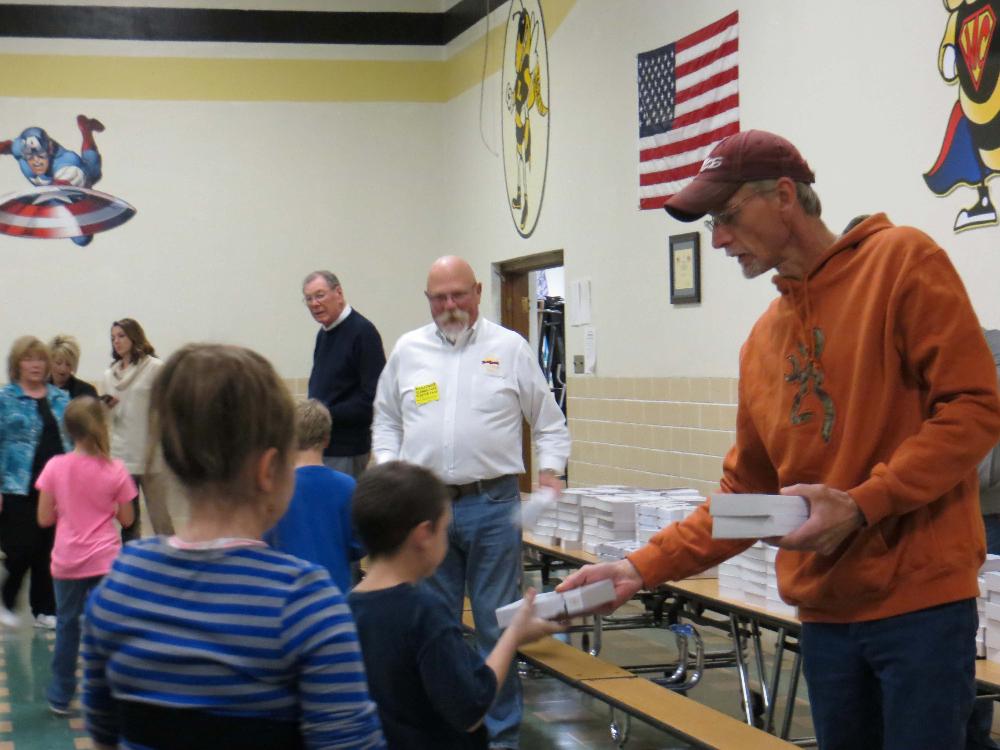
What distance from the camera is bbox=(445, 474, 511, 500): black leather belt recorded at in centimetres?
525

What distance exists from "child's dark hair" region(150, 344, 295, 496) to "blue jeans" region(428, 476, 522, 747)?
351 cm

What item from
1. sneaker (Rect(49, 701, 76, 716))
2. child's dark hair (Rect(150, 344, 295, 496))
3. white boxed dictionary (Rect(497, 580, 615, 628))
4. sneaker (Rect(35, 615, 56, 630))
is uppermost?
child's dark hair (Rect(150, 344, 295, 496))

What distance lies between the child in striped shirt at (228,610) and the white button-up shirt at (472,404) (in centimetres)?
352

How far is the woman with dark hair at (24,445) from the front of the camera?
25.2ft

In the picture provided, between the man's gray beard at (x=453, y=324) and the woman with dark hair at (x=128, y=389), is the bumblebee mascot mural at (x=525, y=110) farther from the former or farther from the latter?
the man's gray beard at (x=453, y=324)

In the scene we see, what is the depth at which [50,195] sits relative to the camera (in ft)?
42.3

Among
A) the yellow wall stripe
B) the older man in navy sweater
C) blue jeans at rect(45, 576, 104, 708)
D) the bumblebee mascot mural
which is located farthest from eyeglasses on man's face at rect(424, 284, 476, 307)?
the yellow wall stripe

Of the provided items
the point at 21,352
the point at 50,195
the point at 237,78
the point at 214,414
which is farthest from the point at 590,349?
the point at 214,414

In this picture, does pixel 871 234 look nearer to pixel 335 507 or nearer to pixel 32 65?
pixel 335 507

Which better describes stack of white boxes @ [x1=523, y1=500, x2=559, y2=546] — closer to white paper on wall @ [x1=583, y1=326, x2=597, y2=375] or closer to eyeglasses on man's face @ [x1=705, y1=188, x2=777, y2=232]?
white paper on wall @ [x1=583, y1=326, x2=597, y2=375]

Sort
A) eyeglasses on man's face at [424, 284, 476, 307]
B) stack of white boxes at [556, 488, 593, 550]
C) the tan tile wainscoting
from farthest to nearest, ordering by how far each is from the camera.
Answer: the tan tile wainscoting
stack of white boxes at [556, 488, 593, 550]
eyeglasses on man's face at [424, 284, 476, 307]

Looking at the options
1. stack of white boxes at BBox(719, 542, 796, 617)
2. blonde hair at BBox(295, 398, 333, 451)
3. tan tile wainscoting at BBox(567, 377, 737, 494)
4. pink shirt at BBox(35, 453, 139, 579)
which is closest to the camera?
blonde hair at BBox(295, 398, 333, 451)

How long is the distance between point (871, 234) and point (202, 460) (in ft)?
4.46

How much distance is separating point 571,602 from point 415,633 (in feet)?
1.09
